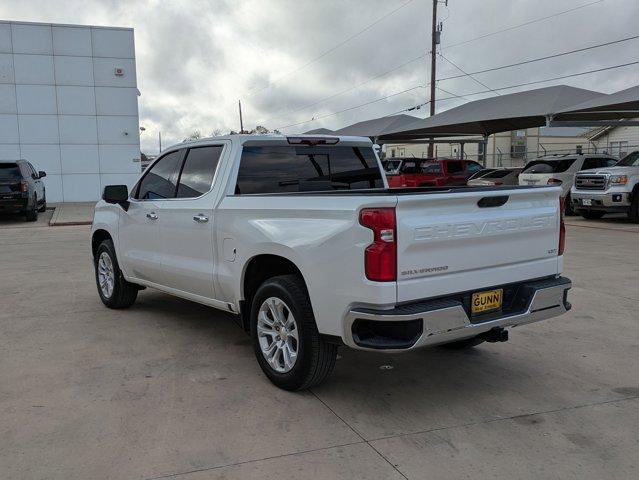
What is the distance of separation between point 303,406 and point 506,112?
2045cm

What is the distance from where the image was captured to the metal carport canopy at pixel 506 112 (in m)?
A: 20.2

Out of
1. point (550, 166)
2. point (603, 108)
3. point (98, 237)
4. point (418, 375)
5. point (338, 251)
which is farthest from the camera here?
point (550, 166)

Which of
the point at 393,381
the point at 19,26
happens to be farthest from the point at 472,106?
the point at 393,381

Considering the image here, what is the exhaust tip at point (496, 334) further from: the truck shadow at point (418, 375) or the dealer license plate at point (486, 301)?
the truck shadow at point (418, 375)

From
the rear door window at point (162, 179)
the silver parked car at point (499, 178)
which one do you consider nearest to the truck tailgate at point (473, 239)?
the rear door window at point (162, 179)

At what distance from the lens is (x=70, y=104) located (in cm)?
2586

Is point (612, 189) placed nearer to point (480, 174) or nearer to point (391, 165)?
point (480, 174)

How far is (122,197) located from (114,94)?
72.8ft

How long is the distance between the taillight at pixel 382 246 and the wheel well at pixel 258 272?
92 centimetres

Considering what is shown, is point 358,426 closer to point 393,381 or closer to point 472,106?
point 393,381

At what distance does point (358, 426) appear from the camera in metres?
3.76

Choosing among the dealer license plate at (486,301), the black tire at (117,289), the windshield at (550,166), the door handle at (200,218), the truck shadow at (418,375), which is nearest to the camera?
the dealer license plate at (486,301)

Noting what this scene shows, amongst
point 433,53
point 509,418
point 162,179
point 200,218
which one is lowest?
point 509,418

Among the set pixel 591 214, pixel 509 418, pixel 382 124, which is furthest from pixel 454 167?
pixel 509 418
